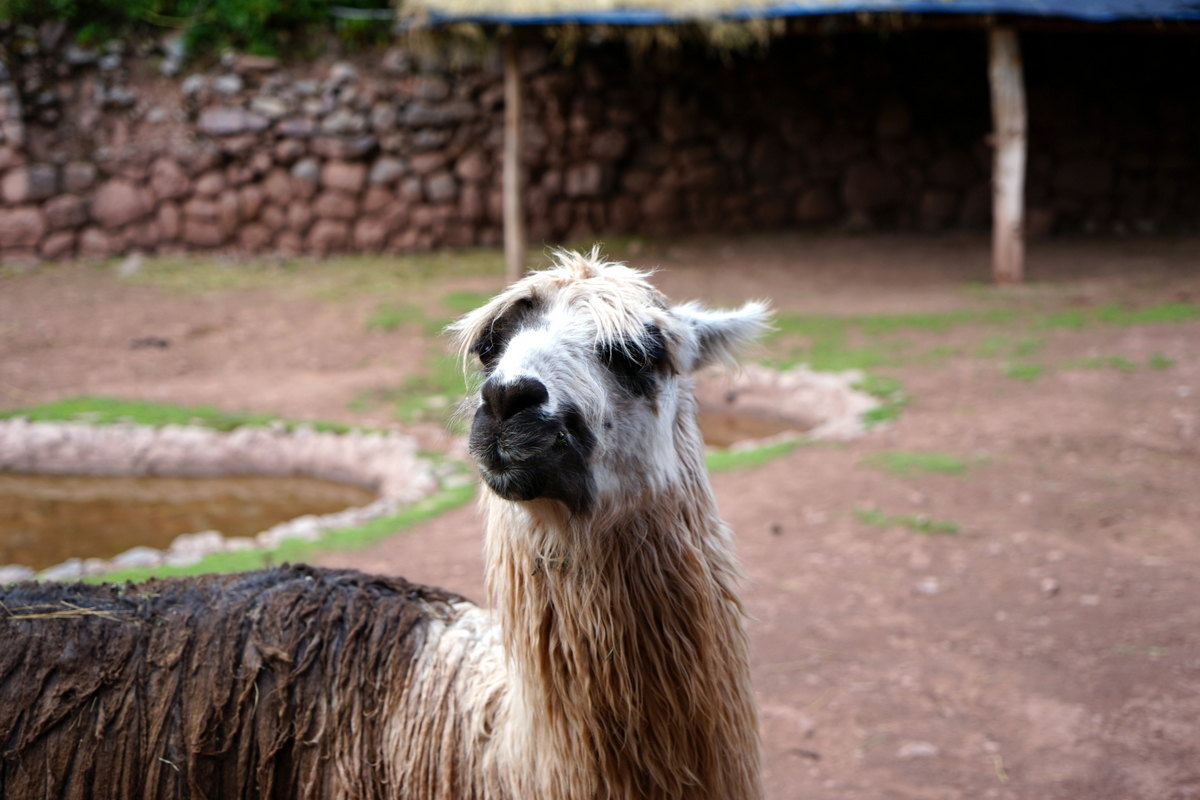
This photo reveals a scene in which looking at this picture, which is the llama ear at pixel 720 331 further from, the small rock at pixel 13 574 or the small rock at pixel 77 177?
the small rock at pixel 77 177

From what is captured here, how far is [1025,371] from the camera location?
741cm

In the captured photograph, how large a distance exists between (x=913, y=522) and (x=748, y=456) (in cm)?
132

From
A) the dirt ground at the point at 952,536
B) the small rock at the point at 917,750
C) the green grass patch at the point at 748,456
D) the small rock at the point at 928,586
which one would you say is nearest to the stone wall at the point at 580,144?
the dirt ground at the point at 952,536

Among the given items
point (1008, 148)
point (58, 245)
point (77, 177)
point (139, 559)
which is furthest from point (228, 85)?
point (139, 559)

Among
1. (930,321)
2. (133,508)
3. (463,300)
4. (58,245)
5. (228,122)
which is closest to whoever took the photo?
(133,508)

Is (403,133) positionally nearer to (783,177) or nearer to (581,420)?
(783,177)

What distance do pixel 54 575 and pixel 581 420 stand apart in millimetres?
3784

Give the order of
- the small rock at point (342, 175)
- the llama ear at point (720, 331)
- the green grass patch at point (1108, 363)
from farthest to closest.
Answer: the small rock at point (342, 175)
the green grass patch at point (1108, 363)
the llama ear at point (720, 331)

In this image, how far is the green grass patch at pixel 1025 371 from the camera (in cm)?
731

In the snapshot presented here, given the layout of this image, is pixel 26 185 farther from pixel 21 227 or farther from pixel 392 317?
pixel 392 317

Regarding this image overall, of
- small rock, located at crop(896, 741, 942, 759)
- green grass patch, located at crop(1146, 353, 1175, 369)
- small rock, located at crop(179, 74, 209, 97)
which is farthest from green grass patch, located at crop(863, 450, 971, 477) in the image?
small rock, located at crop(179, 74, 209, 97)

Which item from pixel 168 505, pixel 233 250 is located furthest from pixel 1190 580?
pixel 233 250

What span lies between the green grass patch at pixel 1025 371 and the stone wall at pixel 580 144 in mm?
6872

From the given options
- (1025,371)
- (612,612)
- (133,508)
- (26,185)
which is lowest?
(133,508)
